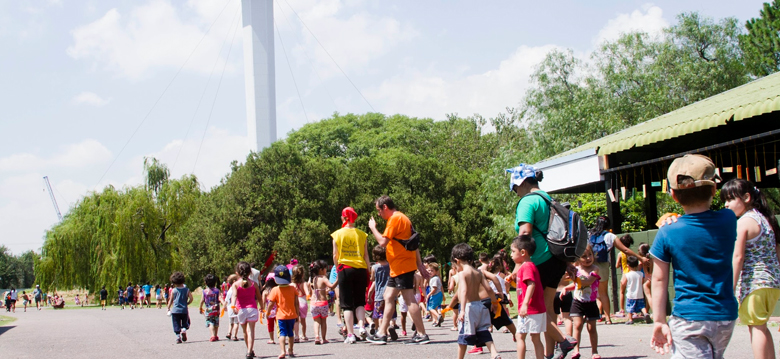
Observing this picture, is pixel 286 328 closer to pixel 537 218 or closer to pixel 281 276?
pixel 281 276

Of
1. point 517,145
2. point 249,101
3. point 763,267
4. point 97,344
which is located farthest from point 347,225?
point 249,101

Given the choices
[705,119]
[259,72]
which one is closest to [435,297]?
[705,119]

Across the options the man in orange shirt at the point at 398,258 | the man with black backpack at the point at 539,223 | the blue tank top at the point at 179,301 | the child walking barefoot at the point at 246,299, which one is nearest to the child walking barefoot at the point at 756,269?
the man with black backpack at the point at 539,223

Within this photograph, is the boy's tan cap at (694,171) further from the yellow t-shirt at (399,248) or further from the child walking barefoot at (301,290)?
the child walking barefoot at (301,290)

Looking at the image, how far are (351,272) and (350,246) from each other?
1.22 ft

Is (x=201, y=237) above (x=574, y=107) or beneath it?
beneath

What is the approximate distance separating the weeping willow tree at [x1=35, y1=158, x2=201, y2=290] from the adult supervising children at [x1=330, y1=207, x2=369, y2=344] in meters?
33.8

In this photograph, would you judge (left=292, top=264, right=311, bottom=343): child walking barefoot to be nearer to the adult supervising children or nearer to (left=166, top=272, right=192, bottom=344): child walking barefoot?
the adult supervising children

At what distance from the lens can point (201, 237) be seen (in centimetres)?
4091

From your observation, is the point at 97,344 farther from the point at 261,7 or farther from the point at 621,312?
the point at 261,7

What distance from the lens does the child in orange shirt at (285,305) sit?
9055mm

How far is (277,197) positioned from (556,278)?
121 ft

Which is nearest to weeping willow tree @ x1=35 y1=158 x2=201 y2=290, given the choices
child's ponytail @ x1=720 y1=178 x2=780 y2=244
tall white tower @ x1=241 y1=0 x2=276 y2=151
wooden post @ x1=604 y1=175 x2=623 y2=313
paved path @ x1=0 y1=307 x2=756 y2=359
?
tall white tower @ x1=241 y1=0 x2=276 y2=151

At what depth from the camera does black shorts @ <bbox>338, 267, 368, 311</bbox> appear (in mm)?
9812
